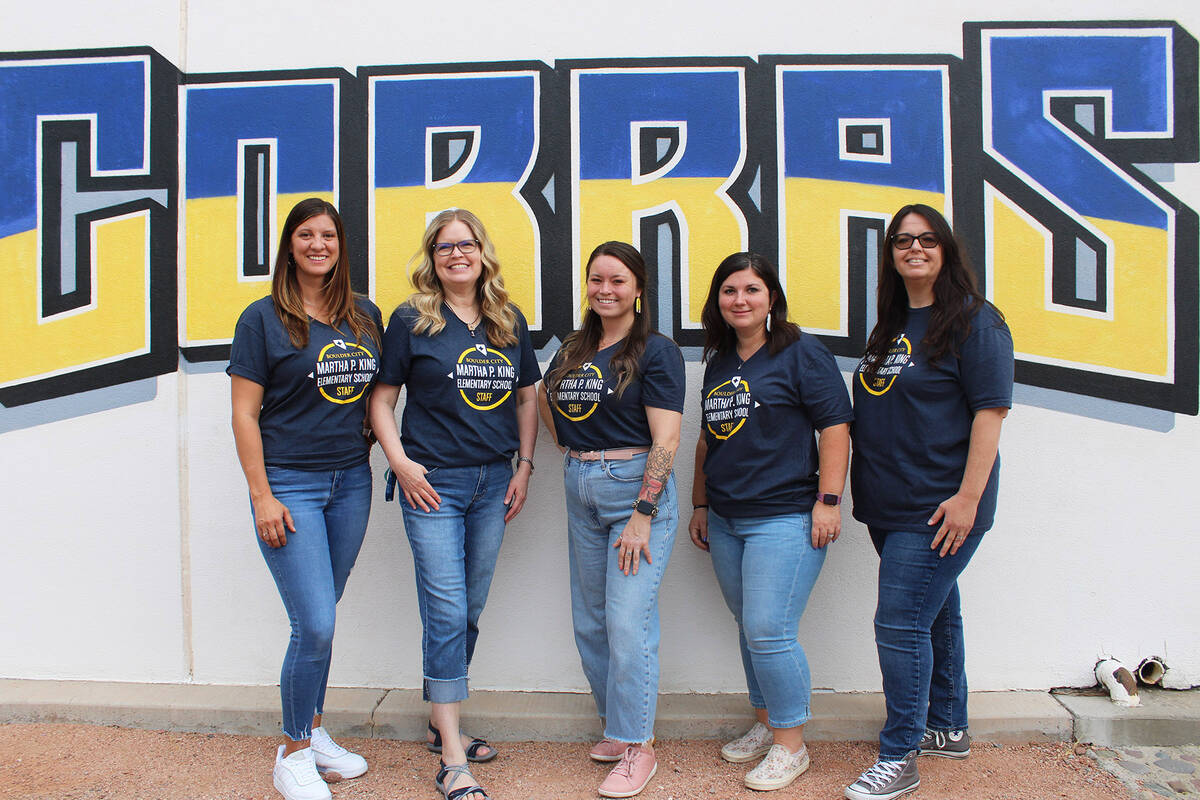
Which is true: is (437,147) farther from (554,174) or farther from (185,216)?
(185,216)

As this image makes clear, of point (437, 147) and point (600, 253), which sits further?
point (437, 147)

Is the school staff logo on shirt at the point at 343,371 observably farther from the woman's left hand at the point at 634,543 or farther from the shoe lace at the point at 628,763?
the shoe lace at the point at 628,763

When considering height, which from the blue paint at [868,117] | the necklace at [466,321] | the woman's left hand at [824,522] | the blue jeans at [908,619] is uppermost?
the blue paint at [868,117]

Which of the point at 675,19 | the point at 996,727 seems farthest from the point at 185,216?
the point at 996,727

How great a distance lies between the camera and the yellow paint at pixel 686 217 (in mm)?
3434

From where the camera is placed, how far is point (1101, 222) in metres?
3.39

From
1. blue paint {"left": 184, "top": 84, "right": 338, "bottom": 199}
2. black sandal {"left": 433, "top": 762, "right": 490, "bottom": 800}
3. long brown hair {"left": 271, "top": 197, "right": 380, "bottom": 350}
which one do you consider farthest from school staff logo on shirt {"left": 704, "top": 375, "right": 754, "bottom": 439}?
blue paint {"left": 184, "top": 84, "right": 338, "bottom": 199}

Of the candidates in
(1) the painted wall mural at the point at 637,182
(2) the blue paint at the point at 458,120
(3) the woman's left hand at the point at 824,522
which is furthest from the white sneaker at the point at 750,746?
(2) the blue paint at the point at 458,120

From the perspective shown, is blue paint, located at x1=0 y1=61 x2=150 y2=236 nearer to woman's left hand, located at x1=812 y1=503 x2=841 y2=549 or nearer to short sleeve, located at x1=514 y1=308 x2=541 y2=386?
short sleeve, located at x1=514 y1=308 x2=541 y2=386

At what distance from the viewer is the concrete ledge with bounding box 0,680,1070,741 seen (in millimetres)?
3229

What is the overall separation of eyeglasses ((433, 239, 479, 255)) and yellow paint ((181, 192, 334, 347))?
3.40ft

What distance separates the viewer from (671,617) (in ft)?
11.5

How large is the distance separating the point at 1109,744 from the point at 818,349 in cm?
213

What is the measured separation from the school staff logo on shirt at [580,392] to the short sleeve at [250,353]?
41.0 inches
